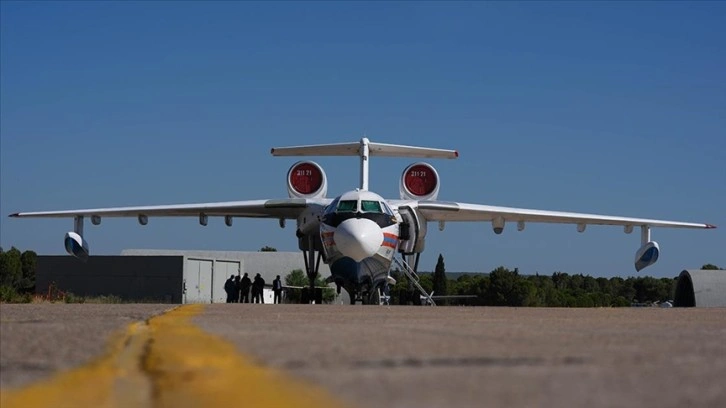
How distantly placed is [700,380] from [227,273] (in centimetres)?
3880

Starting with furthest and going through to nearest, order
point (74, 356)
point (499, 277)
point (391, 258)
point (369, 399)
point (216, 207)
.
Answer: point (499, 277)
point (216, 207)
point (391, 258)
point (74, 356)
point (369, 399)

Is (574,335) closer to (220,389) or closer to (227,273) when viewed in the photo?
(220,389)

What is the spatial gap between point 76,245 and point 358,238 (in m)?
9.43

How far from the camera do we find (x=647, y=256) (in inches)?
1035

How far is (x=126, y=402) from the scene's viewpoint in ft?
7.66

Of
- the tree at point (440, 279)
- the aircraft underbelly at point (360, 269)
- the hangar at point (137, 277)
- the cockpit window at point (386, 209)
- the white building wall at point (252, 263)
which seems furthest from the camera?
the tree at point (440, 279)

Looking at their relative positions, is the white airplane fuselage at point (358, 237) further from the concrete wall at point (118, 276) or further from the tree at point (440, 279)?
the tree at point (440, 279)

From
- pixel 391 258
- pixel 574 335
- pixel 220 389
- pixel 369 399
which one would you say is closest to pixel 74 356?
pixel 220 389

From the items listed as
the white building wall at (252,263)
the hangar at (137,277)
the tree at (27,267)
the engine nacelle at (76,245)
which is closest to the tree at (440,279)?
the white building wall at (252,263)

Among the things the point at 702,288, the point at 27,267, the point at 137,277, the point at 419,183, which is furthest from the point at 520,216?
the point at 27,267

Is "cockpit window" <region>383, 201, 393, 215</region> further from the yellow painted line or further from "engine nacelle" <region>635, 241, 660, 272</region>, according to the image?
the yellow painted line

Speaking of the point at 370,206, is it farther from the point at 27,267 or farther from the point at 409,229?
the point at 27,267

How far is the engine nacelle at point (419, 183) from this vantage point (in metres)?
26.0

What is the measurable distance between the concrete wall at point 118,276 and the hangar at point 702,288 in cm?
1681
